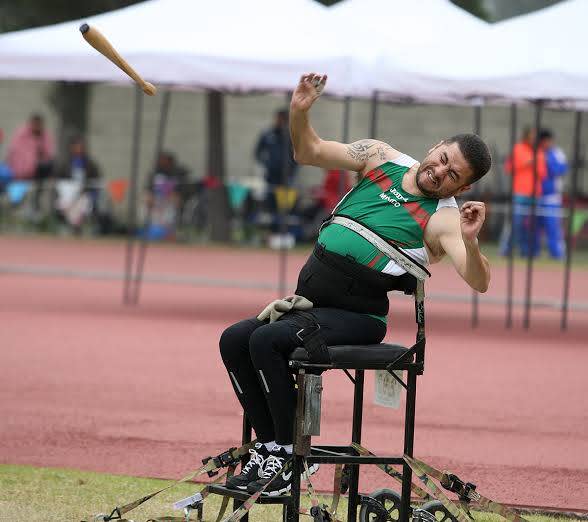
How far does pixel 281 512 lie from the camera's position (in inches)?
247

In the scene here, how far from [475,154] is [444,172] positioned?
0.14m

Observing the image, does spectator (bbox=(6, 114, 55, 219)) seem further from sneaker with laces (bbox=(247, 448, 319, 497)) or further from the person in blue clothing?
sneaker with laces (bbox=(247, 448, 319, 497))

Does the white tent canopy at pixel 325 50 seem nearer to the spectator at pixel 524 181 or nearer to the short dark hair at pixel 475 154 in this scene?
the spectator at pixel 524 181

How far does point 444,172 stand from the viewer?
17.9ft

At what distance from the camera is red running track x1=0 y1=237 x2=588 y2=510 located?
24.1ft

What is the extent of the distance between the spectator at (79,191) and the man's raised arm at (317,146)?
20.8m

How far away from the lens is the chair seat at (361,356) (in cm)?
517

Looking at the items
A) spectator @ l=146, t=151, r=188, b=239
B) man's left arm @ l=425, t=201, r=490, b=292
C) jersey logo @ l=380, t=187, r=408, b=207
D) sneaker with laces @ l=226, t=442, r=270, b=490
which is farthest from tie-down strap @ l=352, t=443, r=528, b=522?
spectator @ l=146, t=151, r=188, b=239

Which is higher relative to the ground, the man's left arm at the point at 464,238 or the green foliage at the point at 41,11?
the green foliage at the point at 41,11

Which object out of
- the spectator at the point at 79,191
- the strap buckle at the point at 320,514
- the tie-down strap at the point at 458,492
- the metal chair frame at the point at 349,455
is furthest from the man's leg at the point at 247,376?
the spectator at the point at 79,191

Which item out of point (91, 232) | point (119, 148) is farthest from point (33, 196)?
point (119, 148)

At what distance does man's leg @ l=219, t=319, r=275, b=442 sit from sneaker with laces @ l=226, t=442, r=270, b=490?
0.05 metres

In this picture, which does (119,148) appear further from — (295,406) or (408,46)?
(295,406)

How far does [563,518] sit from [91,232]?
2117cm
